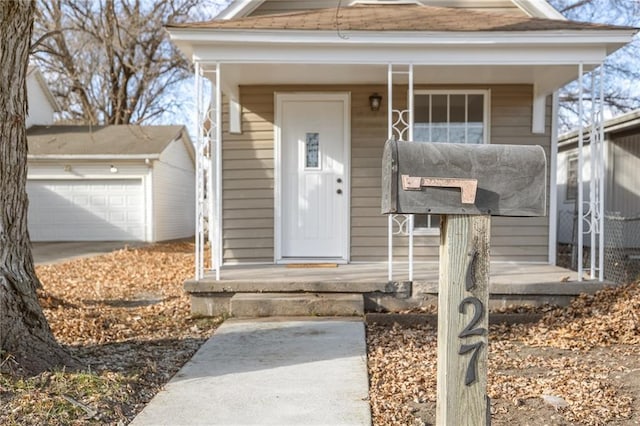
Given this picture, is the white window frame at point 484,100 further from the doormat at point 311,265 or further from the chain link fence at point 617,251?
the chain link fence at point 617,251

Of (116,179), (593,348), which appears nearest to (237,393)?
(593,348)

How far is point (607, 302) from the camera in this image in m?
5.12

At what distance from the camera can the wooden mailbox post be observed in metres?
2.06

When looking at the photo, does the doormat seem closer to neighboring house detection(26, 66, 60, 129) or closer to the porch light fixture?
the porch light fixture

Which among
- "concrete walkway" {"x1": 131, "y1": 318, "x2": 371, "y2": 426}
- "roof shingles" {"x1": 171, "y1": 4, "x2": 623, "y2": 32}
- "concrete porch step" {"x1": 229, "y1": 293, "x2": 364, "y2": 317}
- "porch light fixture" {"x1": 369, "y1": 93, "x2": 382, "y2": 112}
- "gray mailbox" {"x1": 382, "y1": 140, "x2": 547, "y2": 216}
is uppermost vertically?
"roof shingles" {"x1": 171, "y1": 4, "x2": 623, "y2": 32}

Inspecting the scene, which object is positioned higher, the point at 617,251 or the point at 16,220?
the point at 16,220

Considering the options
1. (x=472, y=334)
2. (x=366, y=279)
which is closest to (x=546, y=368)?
(x=472, y=334)

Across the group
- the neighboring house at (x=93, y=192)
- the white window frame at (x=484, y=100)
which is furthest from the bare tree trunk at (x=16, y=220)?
the neighboring house at (x=93, y=192)

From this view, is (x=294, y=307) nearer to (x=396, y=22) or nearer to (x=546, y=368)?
(x=546, y=368)

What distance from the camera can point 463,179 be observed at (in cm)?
208

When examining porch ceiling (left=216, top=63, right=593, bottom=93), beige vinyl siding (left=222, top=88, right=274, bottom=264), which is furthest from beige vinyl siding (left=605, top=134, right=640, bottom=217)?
beige vinyl siding (left=222, top=88, right=274, bottom=264)

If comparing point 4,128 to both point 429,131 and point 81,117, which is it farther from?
point 81,117

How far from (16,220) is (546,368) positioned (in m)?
3.88

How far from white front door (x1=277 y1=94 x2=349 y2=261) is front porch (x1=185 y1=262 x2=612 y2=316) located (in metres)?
1.34
